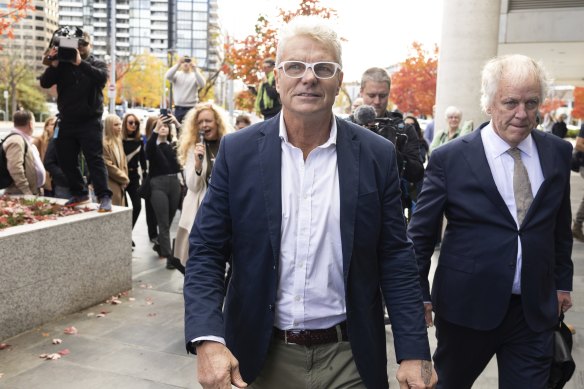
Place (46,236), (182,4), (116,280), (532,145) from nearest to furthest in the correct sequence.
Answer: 1. (532,145)
2. (46,236)
3. (116,280)
4. (182,4)

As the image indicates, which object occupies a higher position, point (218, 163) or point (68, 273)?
point (218, 163)

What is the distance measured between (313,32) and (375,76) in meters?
2.62

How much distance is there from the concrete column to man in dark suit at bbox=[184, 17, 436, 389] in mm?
11046

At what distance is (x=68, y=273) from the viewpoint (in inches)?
246

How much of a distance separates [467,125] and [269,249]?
7.07 meters

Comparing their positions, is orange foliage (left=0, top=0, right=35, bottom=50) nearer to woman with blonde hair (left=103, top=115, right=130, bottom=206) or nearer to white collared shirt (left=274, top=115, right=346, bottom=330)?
woman with blonde hair (left=103, top=115, right=130, bottom=206)

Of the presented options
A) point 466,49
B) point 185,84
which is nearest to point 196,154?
point 185,84

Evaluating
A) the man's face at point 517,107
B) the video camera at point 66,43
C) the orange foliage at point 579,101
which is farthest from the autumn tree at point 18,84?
the man's face at point 517,107

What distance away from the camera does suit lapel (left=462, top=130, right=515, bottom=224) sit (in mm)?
3160

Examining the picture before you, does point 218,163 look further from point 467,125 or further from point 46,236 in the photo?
point 467,125

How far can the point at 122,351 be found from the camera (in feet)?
17.7

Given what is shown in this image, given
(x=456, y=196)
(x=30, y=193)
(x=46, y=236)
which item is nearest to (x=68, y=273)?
(x=46, y=236)

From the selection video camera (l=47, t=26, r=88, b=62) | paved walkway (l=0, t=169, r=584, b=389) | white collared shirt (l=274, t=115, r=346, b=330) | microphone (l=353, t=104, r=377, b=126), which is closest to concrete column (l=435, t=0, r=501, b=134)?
paved walkway (l=0, t=169, r=584, b=389)

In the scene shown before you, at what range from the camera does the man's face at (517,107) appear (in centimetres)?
315
